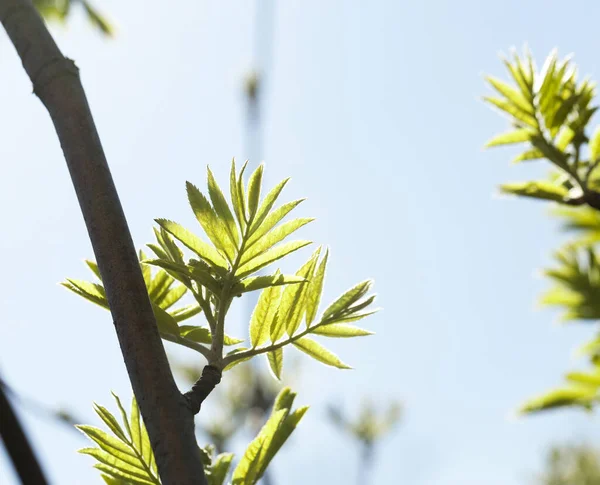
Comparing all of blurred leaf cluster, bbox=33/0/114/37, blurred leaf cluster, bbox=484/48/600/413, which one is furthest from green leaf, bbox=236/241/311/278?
blurred leaf cluster, bbox=33/0/114/37

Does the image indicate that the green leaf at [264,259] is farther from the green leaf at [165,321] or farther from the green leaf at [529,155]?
the green leaf at [529,155]

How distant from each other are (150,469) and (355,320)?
31 cm

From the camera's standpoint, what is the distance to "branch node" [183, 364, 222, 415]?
27.3 inches

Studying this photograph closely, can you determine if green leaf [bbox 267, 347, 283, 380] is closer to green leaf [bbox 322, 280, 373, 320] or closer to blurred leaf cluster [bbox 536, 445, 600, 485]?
green leaf [bbox 322, 280, 373, 320]

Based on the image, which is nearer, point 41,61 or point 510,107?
point 41,61

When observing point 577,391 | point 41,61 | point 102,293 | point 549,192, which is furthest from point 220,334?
point 577,391

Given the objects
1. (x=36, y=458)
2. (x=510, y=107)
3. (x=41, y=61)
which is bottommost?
(x=36, y=458)

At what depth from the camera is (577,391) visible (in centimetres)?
176

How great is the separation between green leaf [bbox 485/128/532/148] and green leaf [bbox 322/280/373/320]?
0.62 metres

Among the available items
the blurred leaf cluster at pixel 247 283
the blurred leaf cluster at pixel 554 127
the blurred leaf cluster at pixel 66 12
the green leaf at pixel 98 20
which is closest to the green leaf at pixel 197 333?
the blurred leaf cluster at pixel 247 283

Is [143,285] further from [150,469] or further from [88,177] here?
[150,469]

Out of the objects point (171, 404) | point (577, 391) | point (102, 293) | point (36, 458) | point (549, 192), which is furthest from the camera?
point (577, 391)

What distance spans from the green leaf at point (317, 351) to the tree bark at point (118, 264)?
0.28 meters

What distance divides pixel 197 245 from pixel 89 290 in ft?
0.44
